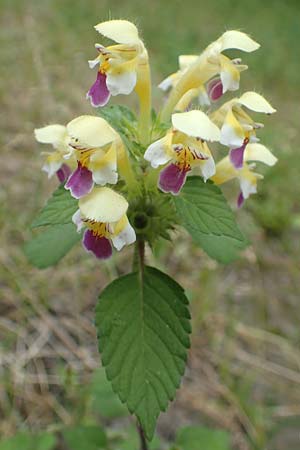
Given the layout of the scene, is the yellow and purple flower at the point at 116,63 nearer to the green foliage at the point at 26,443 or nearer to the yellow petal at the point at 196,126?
the yellow petal at the point at 196,126

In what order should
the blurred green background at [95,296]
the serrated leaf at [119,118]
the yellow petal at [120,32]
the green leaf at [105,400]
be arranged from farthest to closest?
the blurred green background at [95,296], the green leaf at [105,400], the serrated leaf at [119,118], the yellow petal at [120,32]

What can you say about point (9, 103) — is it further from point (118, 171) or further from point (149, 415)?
point (149, 415)

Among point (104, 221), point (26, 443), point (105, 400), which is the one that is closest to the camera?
point (104, 221)

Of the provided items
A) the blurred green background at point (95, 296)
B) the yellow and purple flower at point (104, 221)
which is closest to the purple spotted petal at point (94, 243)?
the yellow and purple flower at point (104, 221)

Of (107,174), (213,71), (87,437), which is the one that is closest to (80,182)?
(107,174)

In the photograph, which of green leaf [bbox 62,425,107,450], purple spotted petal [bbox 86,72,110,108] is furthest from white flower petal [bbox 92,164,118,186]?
green leaf [bbox 62,425,107,450]

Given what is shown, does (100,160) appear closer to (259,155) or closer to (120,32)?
(120,32)

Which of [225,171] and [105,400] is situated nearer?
[225,171]
